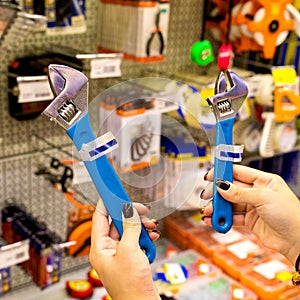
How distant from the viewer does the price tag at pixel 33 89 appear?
1.28 metres

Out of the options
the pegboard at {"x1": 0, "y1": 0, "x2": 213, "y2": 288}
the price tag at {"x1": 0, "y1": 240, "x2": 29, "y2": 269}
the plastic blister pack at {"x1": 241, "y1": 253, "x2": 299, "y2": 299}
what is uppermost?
the pegboard at {"x1": 0, "y1": 0, "x2": 213, "y2": 288}

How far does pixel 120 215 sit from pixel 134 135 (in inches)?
10.3

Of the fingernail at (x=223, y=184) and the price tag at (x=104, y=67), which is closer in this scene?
the fingernail at (x=223, y=184)

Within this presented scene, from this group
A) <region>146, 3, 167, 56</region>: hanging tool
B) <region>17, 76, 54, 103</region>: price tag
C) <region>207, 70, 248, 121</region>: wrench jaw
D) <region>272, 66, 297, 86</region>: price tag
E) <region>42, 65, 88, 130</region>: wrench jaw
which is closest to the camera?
<region>42, 65, 88, 130</region>: wrench jaw

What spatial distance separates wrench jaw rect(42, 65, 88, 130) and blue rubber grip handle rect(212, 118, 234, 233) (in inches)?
9.3

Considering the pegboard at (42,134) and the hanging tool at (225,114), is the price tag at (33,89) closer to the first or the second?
→ the pegboard at (42,134)

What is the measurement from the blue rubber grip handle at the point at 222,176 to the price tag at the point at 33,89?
0.59 metres

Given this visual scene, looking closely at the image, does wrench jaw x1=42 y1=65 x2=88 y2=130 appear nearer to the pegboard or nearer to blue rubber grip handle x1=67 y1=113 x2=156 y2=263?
blue rubber grip handle x1=67 y1=113 x2=156 y2=263

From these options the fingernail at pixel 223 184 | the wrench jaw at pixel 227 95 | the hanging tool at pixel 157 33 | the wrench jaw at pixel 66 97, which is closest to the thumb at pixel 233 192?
the fingernail at pixel 223 184

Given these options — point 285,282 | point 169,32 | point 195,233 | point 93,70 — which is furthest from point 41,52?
point 285,282

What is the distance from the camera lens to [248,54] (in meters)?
1.91

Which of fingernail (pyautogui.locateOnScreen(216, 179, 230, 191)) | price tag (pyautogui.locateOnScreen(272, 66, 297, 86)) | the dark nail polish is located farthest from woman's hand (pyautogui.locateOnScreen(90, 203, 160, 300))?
price tag (pyautogui.locateOnScreen(272, 66, 297, 86))

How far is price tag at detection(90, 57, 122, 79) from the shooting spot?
4.51 feet

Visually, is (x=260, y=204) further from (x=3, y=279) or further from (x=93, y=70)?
(x=3, y=279)
